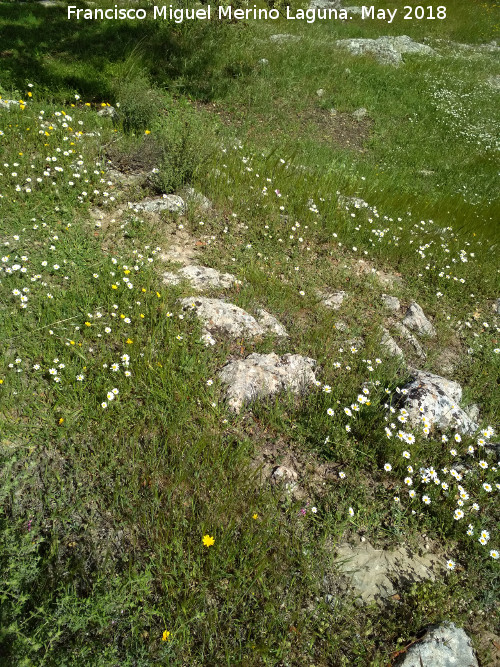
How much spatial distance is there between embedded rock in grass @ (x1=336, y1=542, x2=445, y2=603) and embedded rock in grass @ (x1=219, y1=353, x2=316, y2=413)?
1539 millimetres

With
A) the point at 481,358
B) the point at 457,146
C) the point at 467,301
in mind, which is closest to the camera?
the point at 481,358

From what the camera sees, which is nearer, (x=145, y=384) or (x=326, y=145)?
(x=145, y=384)

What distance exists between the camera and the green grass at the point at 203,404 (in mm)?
2924

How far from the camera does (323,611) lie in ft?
10.2

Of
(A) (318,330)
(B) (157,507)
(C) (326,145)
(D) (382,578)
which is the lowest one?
(D) (382,578)

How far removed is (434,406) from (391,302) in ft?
7.36

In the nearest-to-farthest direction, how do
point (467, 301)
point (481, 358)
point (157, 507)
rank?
point (157, 507) < point (481, 358) < point (467, 301)

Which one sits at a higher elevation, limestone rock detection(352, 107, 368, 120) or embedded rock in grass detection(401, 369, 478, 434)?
limestone rock detection(352, 107, 368, 120)

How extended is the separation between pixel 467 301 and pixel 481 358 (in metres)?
1.33

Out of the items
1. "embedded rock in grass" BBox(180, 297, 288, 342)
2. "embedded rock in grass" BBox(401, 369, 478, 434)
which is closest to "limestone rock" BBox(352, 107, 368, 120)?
"embedded rock in grass" BBox(180, 297, 288, 342)

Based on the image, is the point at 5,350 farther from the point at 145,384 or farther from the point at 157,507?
the point at 157,507

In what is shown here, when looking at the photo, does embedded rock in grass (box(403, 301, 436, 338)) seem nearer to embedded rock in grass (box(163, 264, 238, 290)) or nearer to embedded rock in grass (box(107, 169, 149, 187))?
embedded rock in grass (box(163, 264, 238, 290))

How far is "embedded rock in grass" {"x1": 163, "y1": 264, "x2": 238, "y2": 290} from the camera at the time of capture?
5.60 meters

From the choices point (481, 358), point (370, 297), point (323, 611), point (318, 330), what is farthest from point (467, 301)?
point (323, 611)
